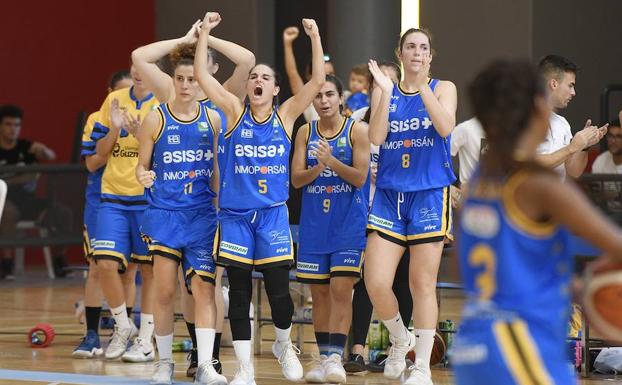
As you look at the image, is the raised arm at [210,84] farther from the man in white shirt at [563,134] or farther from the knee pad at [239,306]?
the man in white shirt at [563,134]

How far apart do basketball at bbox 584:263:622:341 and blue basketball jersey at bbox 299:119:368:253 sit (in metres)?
4.12

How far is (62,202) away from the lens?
539 inches

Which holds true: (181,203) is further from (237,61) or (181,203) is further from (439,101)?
(439,101)

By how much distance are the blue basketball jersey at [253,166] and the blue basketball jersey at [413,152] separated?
59 cm

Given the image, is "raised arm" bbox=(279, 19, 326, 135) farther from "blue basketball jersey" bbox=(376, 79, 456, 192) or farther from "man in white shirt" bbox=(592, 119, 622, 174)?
"man in white shirt" bbox=(592, 119, 622, 174)

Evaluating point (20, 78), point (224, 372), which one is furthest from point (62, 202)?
point (224, 372)

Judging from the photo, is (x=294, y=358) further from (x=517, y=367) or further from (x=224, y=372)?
(x=517, y=367)

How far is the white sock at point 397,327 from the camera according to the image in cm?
750

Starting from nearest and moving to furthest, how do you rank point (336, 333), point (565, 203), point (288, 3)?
point (565, 203)
point (336, 333)
point (288, 3)

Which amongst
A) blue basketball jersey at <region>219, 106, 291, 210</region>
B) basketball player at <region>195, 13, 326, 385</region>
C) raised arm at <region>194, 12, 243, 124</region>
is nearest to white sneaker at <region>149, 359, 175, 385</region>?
basketball player at <region>195, 13, 326, 385</region>

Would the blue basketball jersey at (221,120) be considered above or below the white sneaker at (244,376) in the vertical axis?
above

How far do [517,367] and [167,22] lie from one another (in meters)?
14.6

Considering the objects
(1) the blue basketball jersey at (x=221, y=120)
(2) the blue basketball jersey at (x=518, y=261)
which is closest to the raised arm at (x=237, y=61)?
(1) the blue basketball jersey at (x=221, y=120)

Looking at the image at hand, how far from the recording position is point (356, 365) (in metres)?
8.13
